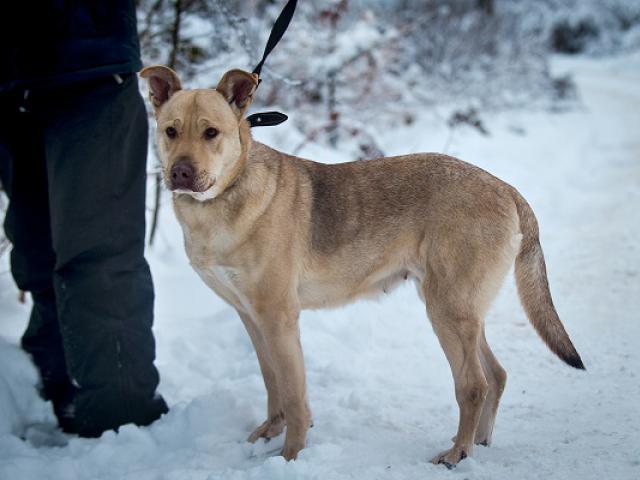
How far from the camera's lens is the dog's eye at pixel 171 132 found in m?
2.92

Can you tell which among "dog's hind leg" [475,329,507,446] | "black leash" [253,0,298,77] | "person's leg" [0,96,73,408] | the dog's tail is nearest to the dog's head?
→ "black leash" [253,0,298,77]

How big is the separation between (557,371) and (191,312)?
2.58m

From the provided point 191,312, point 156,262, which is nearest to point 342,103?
point 156,262

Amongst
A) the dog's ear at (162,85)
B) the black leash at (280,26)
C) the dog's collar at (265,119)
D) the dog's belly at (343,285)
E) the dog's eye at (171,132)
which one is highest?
the black leash at (280,26)

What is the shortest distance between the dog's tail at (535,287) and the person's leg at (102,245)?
197 centimetres

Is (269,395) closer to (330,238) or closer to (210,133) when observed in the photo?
(330,238)

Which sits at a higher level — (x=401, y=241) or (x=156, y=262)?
(x=401, y=241)

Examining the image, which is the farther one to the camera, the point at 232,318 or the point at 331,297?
the point at 232,318

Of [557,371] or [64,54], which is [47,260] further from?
[557,371]

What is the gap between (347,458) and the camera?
2.83 m

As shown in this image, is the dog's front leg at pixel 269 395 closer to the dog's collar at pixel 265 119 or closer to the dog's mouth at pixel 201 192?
the dog's mouth at pixel 201 192

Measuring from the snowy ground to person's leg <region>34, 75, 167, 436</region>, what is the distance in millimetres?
233

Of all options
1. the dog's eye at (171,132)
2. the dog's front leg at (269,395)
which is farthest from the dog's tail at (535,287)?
the dog's eye at (171,132)

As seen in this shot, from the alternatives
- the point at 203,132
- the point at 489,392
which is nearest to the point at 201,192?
the point at 203,132
